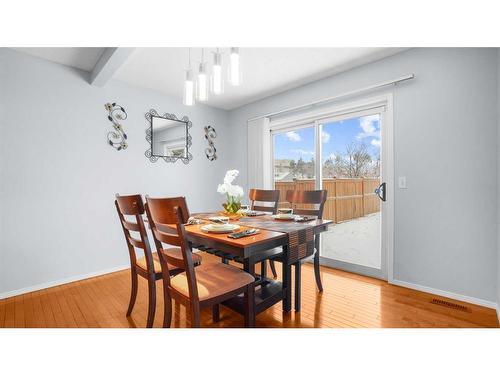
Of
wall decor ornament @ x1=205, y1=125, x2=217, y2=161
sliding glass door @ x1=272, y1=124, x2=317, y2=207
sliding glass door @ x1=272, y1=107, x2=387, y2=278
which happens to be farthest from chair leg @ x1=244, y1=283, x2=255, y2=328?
wall decor ornament @ x1=205, y1=125, x2=217, y2=161

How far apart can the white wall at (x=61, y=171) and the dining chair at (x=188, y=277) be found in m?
1.93

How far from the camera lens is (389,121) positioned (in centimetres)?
255

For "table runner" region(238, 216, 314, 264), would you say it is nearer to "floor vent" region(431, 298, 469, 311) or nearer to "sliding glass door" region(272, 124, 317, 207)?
"floor vent" region(431, 298, 469, 311)

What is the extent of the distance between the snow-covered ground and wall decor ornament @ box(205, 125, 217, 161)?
224 cm

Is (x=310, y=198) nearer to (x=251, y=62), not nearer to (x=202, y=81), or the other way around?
(x=202, y=81)

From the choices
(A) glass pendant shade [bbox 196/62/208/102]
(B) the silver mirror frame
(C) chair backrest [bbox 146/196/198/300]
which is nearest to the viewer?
(C) chair backrest [bbox 146/196/198/300]

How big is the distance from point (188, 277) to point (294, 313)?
1.15 m

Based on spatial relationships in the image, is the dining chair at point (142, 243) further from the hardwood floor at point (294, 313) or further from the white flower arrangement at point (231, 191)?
the white flower arrangement at point (231, 191)

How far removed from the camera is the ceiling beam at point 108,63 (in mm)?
2176

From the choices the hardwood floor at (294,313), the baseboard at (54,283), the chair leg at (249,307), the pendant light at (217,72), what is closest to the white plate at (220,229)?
the chair leg at (249,307)

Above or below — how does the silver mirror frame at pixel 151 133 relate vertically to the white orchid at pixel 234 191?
above

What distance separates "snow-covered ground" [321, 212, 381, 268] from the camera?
110 inches

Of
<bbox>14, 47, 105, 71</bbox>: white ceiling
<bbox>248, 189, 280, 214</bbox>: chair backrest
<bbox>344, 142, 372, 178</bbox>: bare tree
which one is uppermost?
<bbox>14, 47, 105, 71</bbox>: white ceiling
